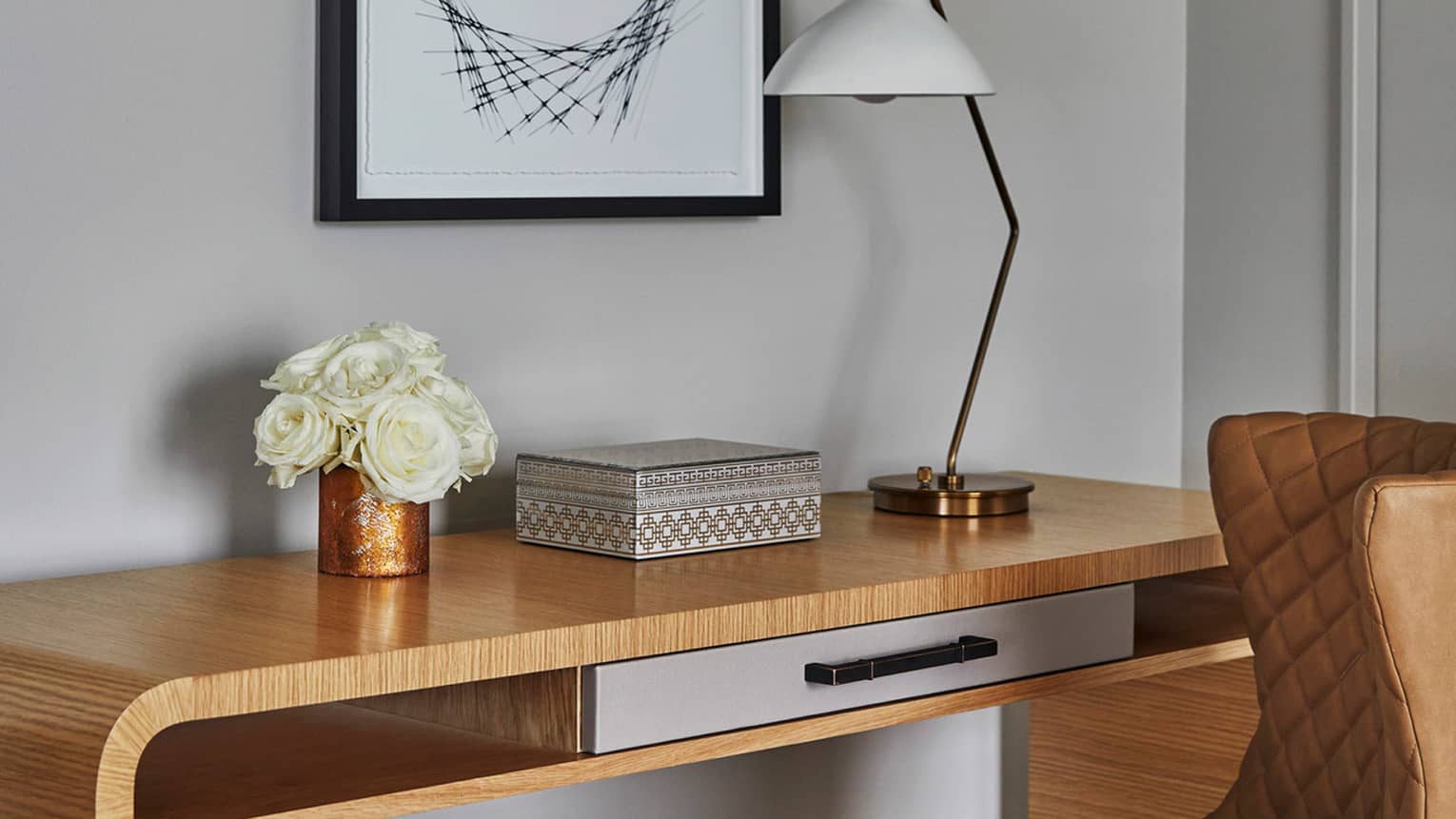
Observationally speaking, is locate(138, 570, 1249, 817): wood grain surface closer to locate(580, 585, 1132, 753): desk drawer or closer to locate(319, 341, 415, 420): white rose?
locate(580, 585, 1132, 753): desk drawer

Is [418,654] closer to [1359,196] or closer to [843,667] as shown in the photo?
Answer: [843,667]

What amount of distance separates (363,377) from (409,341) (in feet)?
0.22

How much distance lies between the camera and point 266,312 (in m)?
1.82

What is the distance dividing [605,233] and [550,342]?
0.15 metres

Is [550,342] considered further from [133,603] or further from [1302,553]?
[1302,553]

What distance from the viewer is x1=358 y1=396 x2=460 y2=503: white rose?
5.27ft

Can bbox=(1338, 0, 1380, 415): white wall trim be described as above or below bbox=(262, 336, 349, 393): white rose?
above

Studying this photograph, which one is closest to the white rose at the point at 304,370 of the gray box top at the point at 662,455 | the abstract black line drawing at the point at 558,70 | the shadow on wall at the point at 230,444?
the shadow on wall at the point at 230,444

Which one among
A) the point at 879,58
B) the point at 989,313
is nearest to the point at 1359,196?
the point at 989,313

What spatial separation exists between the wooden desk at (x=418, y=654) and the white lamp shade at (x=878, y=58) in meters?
0.48

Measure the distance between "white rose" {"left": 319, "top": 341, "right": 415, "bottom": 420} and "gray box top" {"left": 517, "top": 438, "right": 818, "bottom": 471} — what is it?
9.2 inches

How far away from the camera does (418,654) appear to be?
1.36 meters

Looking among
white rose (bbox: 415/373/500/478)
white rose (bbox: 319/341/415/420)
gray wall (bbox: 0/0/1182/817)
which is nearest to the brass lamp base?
gray wall (bbox: 0/0/1182/817)

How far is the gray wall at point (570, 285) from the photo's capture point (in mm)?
1690
